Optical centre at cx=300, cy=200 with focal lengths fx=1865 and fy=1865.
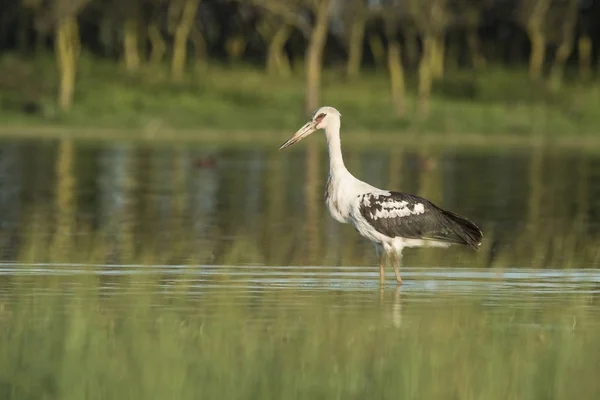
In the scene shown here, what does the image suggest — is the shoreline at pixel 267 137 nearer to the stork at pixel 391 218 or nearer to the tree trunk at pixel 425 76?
the tree trunk at pixel 425 76

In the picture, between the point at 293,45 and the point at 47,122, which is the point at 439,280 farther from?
the point at 293,45

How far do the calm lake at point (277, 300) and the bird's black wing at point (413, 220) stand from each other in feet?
1.38

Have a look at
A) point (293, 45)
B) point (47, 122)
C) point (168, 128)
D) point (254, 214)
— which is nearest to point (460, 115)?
point (168, 128)

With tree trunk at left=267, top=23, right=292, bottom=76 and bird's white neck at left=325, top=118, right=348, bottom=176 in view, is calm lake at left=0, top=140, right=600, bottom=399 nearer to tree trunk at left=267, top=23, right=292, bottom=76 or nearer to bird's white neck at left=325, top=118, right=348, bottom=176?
bird's white neck at left=325, top=118, right=348, bottom=176

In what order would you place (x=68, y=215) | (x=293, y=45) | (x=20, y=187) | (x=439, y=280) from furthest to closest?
(x=293, y=45) → (x=20, y=187) → (x=68, y=215) → (x=439, y=280)

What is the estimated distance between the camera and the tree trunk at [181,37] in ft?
226

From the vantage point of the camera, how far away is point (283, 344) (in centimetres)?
1095

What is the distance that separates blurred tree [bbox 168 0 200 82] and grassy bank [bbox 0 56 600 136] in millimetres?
599

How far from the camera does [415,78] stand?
241ft

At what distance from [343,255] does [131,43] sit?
54.7 m

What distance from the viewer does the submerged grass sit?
365 inches

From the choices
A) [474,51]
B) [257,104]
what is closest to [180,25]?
[257,104]

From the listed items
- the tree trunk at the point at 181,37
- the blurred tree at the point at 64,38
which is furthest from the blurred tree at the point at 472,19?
the blurred tree at the point at 64,38

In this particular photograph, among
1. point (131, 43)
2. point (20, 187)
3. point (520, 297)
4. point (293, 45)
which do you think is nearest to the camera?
point (520, 297)
